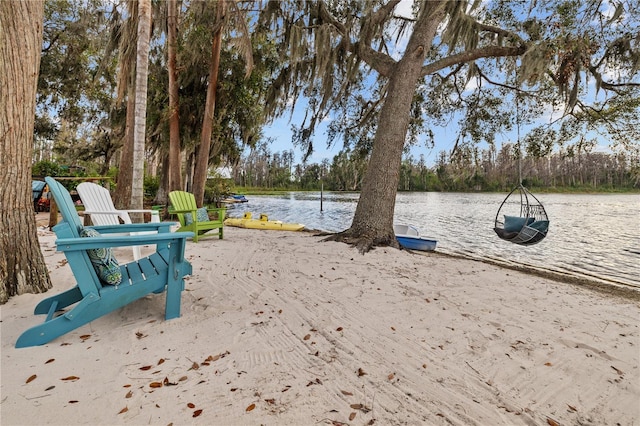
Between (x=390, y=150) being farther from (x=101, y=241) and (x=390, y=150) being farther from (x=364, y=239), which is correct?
(x=101, y=241)

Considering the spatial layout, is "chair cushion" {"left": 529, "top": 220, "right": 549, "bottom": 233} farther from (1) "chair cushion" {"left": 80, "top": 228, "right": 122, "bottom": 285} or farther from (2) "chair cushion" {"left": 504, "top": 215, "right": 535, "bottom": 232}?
(1) "chair cushion" {"left": 80, "top": 228, "right": 122, "bottom": 285}

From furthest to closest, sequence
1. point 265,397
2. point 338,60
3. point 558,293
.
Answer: point 338,60 < point 558,293 < point 265,397

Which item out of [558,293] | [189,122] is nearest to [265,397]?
[558,293]

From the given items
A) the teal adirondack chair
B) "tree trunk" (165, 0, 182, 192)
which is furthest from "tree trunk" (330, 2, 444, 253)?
"tree trunk" (165, 0, 182, 192)

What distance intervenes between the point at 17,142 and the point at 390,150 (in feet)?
16.4

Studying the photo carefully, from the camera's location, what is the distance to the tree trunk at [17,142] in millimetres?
2453

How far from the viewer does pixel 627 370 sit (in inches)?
77.9

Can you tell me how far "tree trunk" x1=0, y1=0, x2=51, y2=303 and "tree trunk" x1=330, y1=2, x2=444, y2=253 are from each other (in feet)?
13.6

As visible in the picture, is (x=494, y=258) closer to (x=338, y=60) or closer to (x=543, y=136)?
(x=543, y=136)

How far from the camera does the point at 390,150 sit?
5922 millimetres

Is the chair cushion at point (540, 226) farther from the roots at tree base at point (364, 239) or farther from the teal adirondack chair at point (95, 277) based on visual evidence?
the teal adirondack chair at point (95, 277)

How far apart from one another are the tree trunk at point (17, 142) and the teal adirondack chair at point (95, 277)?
19.2 inches

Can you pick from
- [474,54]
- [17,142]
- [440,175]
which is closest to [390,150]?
[474,54]

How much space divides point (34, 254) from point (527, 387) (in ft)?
11.8
